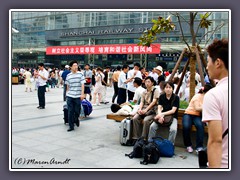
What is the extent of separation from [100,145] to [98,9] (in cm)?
291

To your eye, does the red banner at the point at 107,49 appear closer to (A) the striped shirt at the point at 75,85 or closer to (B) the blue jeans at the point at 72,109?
(A) the striped shirt at the point at 75,85

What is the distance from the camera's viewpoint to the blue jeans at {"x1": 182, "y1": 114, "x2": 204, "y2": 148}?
497cm

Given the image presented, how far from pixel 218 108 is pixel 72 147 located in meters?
3.74

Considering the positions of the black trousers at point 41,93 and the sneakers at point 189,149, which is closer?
the sneakers at point 189,149

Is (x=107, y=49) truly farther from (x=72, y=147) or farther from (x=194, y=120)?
(x=194, y=120)

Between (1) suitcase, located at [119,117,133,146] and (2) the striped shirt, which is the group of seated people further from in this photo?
(2) the striped shirt

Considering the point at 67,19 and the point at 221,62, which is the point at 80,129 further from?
the point at 67,19

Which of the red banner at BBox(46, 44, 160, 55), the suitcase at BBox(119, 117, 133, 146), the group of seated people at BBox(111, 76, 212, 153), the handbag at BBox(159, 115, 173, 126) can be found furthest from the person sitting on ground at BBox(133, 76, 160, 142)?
the red banner at BBox(46, 44, 160, 55)

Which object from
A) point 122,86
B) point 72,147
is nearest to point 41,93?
point 122,86

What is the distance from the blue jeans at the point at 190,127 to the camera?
497cm

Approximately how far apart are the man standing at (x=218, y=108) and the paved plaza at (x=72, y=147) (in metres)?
2.47

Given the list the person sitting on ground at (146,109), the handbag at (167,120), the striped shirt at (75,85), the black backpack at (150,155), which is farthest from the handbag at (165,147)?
the striped shirt at (75,85)

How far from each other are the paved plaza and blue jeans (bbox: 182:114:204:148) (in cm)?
23

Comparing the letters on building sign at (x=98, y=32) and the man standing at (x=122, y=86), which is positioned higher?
the letters on building sign at (x=98, y=32)
